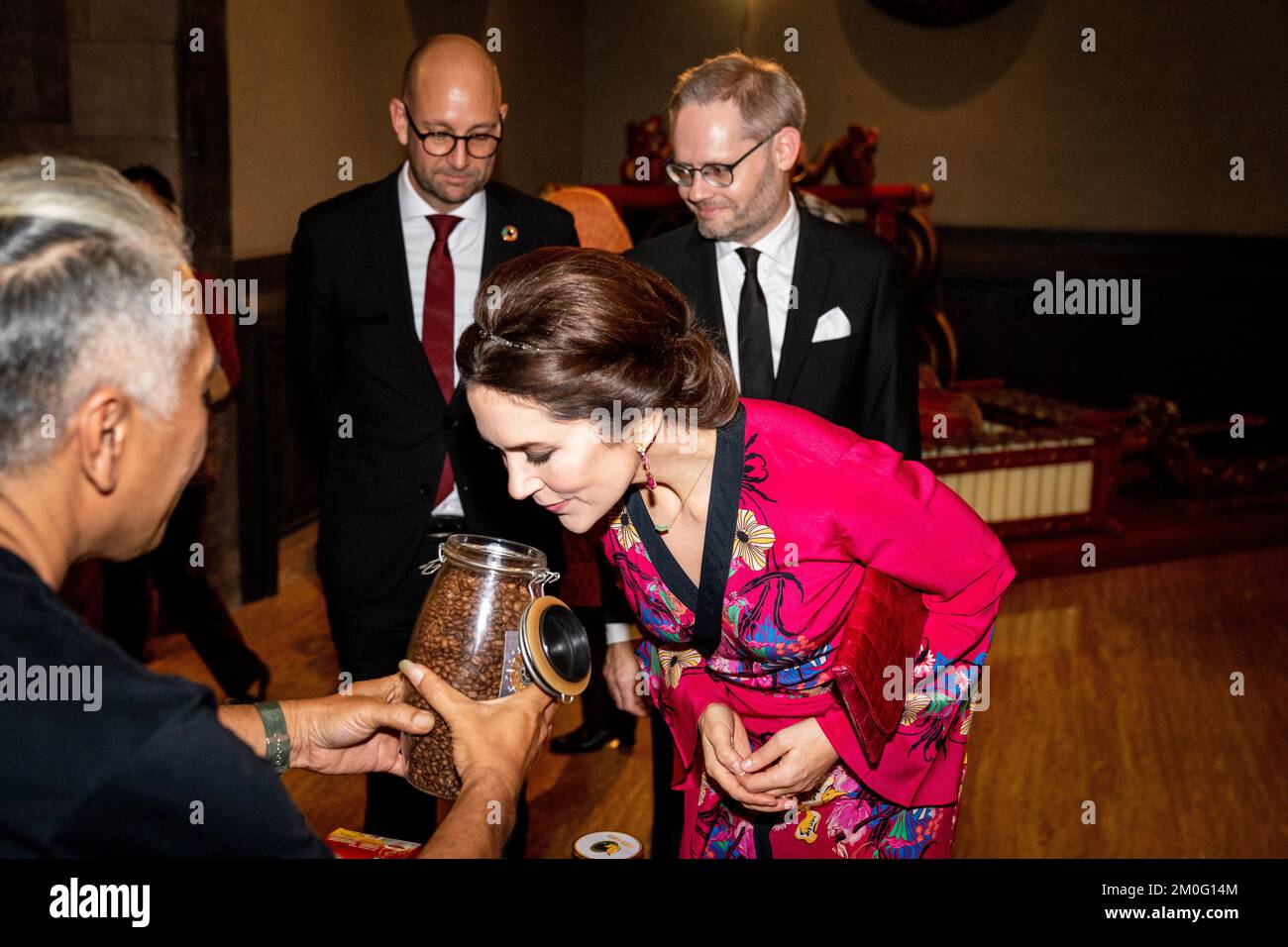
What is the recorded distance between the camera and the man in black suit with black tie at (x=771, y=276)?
2.66 meters

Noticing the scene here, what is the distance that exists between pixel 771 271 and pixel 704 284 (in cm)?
16

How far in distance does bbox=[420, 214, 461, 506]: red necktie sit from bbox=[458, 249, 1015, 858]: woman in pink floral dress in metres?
0.96

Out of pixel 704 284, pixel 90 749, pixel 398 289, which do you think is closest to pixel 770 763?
pixel 90 749

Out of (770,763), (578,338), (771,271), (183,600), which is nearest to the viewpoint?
(578,338)

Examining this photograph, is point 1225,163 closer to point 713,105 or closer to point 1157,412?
point 1157,412

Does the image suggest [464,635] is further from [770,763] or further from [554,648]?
[770,763]

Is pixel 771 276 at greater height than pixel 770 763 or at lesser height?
greater

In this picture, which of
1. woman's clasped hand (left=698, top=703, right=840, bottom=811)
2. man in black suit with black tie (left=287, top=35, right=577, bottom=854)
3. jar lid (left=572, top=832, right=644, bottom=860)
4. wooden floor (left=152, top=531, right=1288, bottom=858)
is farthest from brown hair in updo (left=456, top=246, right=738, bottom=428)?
wooden floor (left=152, top=531, right=1288, bottom=858)

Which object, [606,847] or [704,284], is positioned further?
[704,284]

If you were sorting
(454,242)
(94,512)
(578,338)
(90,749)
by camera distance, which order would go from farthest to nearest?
(454,242) → (578,338) → (94,512) → (90,749)

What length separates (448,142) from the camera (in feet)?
9.14

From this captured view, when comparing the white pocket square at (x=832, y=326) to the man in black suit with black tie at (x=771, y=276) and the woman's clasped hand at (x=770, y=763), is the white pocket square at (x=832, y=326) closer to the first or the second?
the man in black suit with black tie at (x=771, y=276)

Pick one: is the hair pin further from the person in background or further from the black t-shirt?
the person in background
